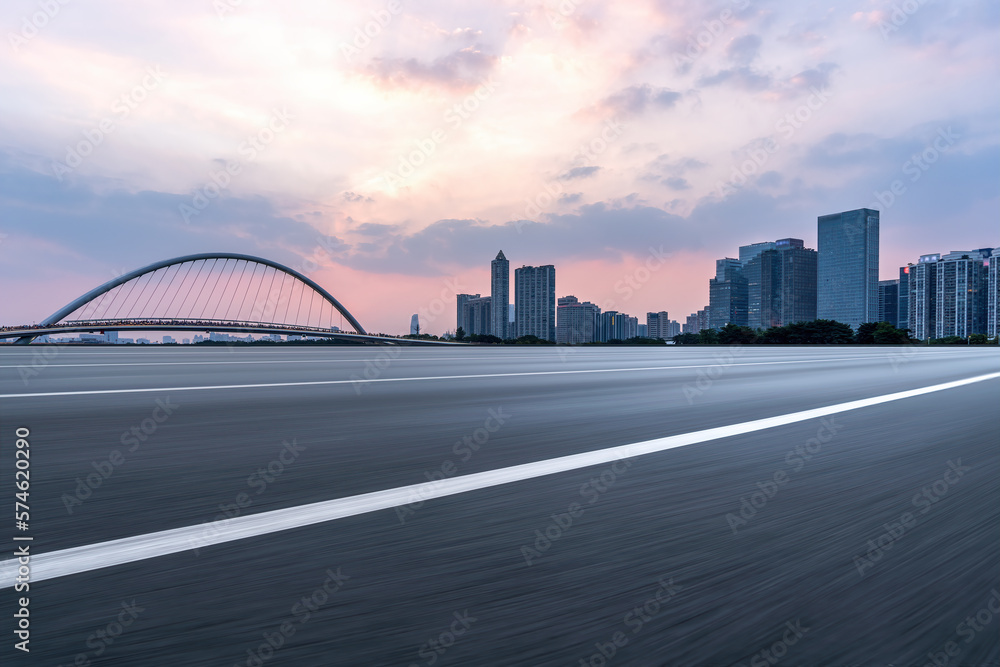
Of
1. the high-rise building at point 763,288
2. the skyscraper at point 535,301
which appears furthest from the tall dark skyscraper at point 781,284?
the skyscraper at point 535,301

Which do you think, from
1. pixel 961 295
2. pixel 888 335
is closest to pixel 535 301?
pixel 888 335

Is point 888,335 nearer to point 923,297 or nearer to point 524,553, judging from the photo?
point 923,297

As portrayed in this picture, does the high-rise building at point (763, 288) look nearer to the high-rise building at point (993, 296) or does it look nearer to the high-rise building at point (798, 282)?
the high-rise building at point (798, 282)

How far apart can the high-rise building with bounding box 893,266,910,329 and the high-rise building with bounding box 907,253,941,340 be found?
163cm

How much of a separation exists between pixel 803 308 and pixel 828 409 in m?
126

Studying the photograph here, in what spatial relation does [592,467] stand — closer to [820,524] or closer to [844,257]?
[820,524]

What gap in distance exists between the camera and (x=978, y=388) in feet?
22.9

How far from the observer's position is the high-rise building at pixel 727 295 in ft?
365

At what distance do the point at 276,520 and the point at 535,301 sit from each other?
84.4 metres

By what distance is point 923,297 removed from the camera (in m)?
99.5

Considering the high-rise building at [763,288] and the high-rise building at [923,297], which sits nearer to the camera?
the high-rise building at [923,297]

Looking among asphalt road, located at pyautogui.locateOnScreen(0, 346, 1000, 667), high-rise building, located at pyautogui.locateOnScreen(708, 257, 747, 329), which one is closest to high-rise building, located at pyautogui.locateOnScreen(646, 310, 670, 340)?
high-rise building, located at pyautogui.locateOnScreen(708, 257, 747, 329)

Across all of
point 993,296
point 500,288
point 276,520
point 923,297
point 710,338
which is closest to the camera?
point 276,520

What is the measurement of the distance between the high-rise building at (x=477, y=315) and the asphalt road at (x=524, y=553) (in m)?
85.0
